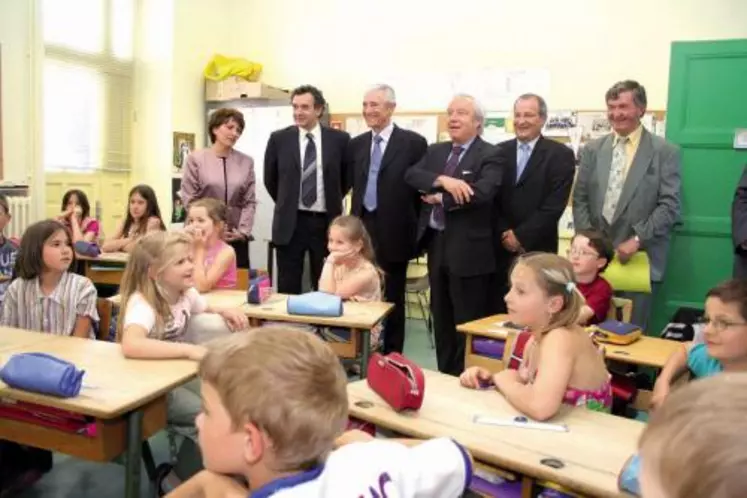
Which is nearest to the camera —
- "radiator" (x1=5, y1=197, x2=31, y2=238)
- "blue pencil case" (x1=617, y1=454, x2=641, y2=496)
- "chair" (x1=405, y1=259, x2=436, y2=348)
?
"blue pencil case" (x1=617, y1=454, x2=641, y2=496)

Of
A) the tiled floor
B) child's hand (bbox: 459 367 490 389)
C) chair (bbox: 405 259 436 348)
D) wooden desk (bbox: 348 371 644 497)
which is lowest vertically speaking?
the tiled floor

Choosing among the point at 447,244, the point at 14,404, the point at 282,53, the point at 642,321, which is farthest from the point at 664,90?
the point at 14,404

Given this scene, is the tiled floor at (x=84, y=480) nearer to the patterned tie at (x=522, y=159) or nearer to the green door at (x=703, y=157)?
the patterned tie at (x=522, y=159)

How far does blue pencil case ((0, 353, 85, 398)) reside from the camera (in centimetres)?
185

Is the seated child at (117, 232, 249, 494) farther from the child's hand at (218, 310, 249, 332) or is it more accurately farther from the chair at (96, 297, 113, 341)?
the chair at (96, 297, 113, 341)

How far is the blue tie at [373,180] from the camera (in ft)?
13.9

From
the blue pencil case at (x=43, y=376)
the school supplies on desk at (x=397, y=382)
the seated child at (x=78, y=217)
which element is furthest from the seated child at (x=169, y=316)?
the seated child at (x=78, y=217)

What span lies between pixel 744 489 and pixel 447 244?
3090mm

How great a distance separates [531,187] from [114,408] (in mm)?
2581

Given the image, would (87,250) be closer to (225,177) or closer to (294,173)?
(225,177)

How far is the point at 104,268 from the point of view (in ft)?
16.2

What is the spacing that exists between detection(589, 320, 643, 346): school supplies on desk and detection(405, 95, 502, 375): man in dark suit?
714mm

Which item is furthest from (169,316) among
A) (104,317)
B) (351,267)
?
(351,267)

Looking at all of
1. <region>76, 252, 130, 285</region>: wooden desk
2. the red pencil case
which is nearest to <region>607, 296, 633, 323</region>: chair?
the red pencil case
